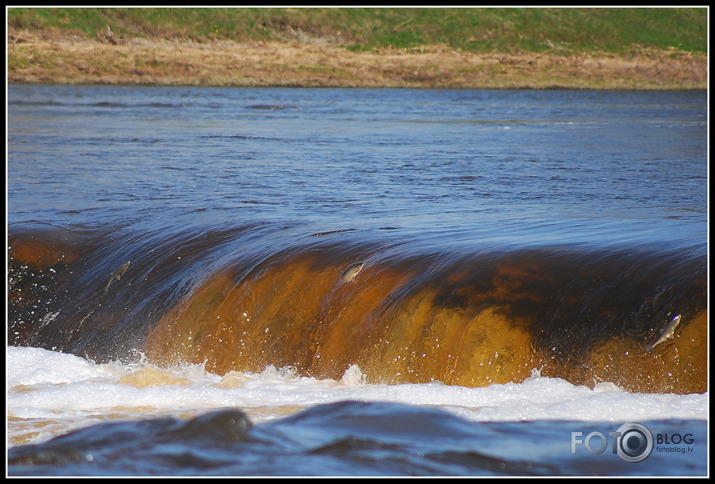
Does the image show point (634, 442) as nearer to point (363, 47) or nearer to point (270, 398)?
point (270, 398)

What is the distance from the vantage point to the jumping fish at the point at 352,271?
18.8ft

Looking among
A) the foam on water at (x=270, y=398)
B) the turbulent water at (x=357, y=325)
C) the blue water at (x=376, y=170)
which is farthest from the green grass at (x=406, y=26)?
the foam on water at (x=270, y=398)

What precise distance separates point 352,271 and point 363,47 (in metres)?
45.1

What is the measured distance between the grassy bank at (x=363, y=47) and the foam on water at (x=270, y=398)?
34.0 meters

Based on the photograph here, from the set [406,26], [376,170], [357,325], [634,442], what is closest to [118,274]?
[357,325]

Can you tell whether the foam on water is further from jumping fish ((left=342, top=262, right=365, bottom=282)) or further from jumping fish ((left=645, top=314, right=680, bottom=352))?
jumping fish ((left=342, top=262, right=365, bottom=282))

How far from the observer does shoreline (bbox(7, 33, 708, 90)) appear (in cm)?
3881

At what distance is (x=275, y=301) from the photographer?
575 cm

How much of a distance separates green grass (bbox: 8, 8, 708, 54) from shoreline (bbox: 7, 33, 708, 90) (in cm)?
140

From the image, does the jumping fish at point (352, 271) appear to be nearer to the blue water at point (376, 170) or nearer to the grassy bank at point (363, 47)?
the blue water at point (376, 170)

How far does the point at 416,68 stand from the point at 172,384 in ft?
132

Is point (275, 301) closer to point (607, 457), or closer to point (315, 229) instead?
point (315, 229)

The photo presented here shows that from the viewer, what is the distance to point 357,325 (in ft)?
17.7

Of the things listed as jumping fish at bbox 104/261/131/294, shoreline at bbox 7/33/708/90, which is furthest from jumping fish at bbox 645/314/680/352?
shoreline at bbox 7/33/708/90
